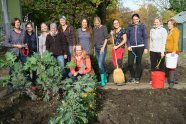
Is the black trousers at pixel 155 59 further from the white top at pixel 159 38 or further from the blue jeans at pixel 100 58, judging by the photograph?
the blue jeans at pixel 100 58

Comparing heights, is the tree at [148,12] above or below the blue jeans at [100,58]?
above

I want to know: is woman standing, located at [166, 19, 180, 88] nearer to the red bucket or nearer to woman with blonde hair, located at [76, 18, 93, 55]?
the red bucket

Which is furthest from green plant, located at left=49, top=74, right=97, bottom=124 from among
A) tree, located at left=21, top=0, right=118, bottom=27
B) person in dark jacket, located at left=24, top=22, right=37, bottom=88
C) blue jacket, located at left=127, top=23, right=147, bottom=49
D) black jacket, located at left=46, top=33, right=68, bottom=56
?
tree, located at left=21, top=0, right=118, bottom=27

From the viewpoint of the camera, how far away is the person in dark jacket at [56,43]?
812 centimetres

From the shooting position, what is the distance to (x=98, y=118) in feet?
19.8

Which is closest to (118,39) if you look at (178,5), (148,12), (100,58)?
(100,58)

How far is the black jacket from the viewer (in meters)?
8.13

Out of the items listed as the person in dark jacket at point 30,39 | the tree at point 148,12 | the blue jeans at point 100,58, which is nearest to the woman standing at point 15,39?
the person in dark jacket at point 30,39

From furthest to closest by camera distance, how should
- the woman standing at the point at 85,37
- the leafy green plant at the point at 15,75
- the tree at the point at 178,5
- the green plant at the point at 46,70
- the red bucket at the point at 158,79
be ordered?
the tree at the point at 178,5 < the woman standing at the point at 85,37 < the red bucket at the point at 158,79 < the leafy green plant at the point at 15,75 < the green plant at the point at 46,70

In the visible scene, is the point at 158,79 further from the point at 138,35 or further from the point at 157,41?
the point at 138,35

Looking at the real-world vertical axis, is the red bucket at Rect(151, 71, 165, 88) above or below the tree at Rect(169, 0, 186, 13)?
below

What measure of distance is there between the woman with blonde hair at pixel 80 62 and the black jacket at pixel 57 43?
1.50ft

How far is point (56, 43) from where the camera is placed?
8.16m

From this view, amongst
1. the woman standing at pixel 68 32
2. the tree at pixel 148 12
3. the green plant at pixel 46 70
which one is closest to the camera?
the green plant at pixel 46 70
